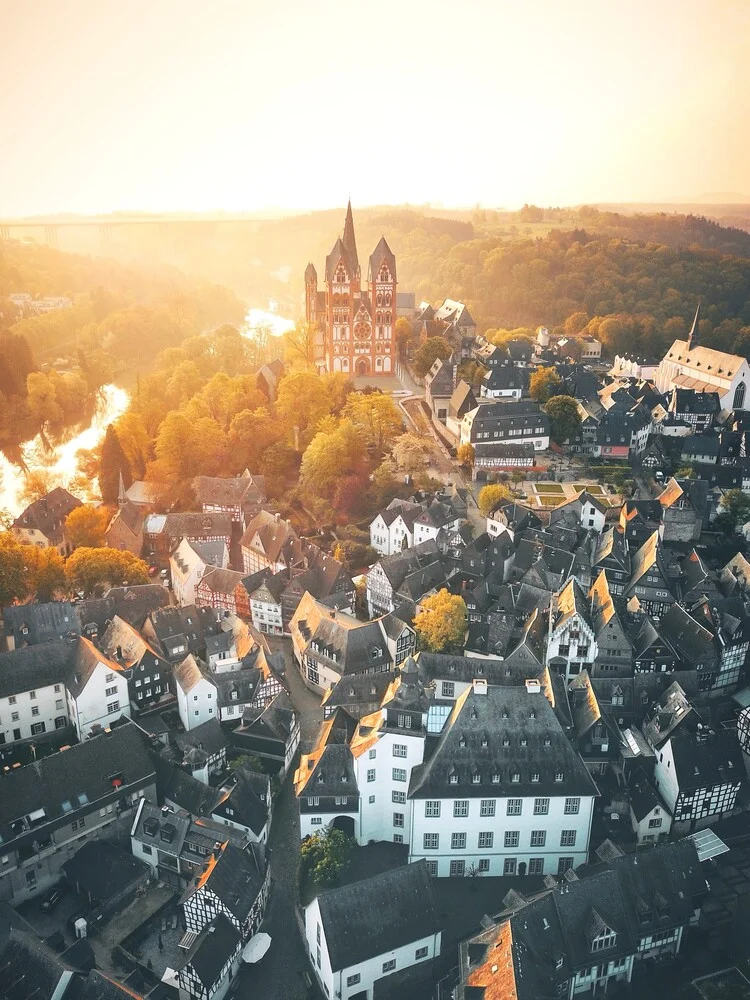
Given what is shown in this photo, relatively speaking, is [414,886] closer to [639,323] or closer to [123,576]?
[123,576]

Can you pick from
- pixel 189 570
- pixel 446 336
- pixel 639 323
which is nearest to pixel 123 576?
pixel 189 570

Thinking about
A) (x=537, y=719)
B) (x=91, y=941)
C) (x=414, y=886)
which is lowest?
(x=91, y=941)

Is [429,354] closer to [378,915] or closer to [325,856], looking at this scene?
[325,856]

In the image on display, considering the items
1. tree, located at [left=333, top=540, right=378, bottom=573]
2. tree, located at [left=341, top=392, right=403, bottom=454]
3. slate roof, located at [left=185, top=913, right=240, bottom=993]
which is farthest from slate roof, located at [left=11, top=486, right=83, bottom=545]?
slate roof, located at [left=185, top=913, right=240, bottom=993]

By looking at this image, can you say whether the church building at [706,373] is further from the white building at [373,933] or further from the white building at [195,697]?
the white building at [373,933]

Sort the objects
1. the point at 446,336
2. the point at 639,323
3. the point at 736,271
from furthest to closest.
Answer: the point at 736,271 < the point at 639,323 < the point at 446,336

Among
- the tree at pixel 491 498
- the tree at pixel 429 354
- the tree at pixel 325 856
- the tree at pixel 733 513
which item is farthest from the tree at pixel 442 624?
the tree at pixel 429 354
